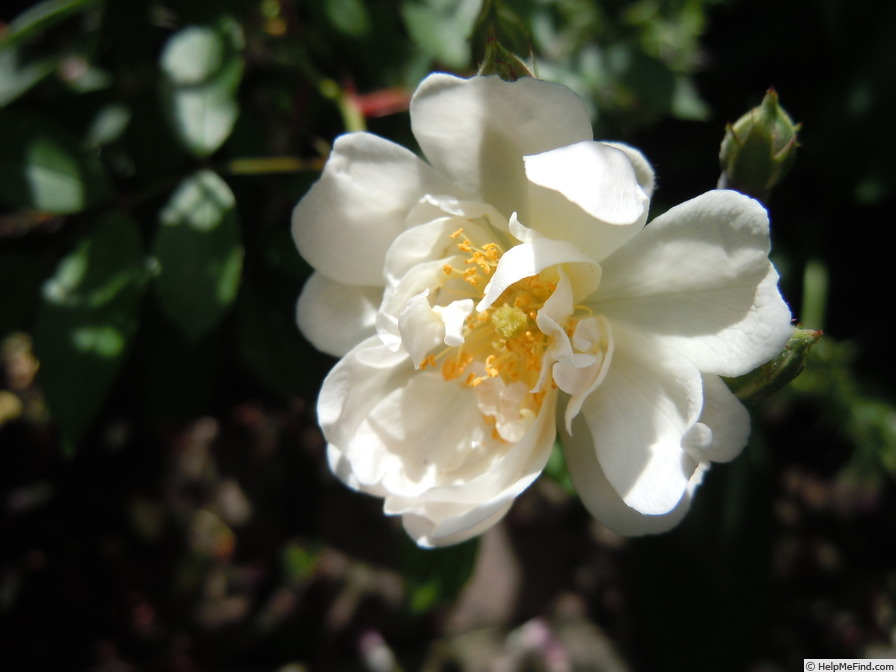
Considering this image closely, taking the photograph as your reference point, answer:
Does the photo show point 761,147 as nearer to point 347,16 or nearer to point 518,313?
point 518,313

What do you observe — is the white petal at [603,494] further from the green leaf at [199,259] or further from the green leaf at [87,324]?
the green leaf at [87,324]

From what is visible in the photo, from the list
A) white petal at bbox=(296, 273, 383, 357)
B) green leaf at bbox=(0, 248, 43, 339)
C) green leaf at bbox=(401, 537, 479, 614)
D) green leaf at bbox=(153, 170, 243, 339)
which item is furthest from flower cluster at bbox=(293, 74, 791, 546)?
green leaf at bbox=(0, 248, 43, 339)

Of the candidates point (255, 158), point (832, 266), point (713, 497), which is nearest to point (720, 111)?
point (832, 266)

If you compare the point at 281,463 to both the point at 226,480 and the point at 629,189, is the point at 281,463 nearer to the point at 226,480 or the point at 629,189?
the point at 226,480

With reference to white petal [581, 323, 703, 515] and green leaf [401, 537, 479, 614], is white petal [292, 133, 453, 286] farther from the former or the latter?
green leaf [401, 537, 479, 614]

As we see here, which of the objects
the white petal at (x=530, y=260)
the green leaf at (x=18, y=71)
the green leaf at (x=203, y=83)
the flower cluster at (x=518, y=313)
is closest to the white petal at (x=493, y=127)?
the flower cluster at (x=518, y=313)
